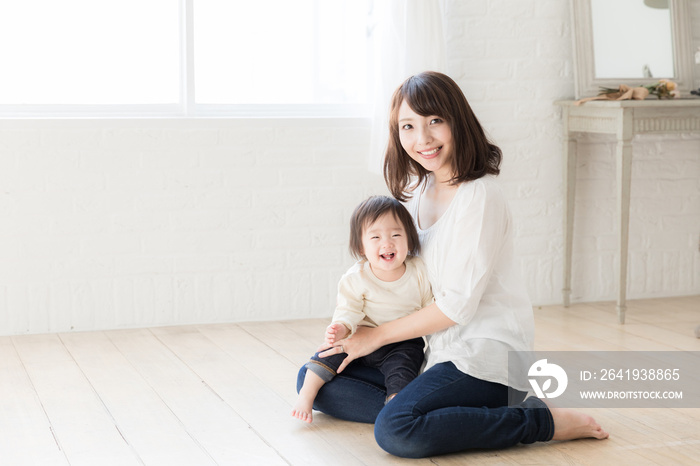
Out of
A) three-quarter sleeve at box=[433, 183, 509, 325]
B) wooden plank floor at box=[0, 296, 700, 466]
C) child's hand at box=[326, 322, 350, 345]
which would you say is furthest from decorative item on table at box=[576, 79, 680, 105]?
child's hand at box=[326, 322, 350, 345]

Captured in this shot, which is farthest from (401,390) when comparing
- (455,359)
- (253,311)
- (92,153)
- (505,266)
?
(92,153)

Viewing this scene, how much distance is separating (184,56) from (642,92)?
5.55ft

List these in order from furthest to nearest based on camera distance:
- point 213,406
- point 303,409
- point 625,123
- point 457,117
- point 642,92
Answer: point 642,92 < point 625,123 < point 213,406 < point 303,409 < point 457,117

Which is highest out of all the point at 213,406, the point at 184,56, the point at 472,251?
the point at 184,56

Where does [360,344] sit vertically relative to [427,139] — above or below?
below

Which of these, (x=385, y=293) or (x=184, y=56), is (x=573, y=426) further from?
(x=184, y=56)

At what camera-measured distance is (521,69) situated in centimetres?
356

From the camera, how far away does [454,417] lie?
191 centimetres

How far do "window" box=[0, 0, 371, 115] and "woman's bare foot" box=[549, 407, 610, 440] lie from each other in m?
1.78

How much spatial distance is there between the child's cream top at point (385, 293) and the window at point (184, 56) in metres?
1.42

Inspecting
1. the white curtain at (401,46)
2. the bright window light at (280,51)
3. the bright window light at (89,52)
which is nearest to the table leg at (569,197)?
the white curtain at (401,46)

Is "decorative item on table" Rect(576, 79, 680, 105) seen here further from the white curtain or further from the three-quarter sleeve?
the three-quarter sleeve

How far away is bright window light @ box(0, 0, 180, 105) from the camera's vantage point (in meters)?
3.13

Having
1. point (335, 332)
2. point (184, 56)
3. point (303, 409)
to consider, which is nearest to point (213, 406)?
point (303, 409)
